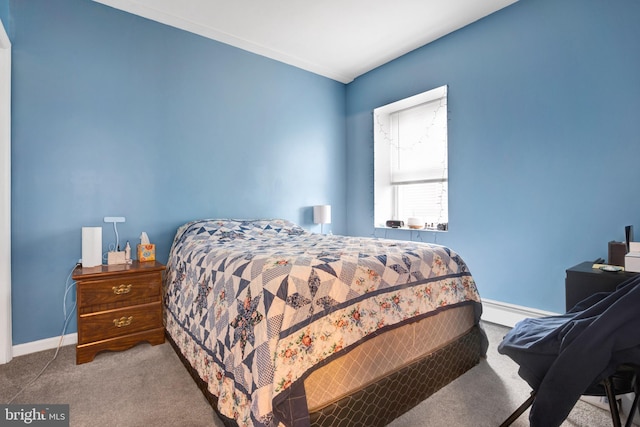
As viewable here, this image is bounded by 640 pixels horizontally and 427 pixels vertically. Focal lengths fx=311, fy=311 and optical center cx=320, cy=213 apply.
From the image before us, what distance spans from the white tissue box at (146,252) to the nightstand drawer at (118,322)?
45 centimetres

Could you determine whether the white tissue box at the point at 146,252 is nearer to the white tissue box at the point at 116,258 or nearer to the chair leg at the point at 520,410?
the white tissue box at the point at 116,258

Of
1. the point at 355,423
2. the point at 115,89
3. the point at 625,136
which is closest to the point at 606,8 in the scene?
the point at 625,136

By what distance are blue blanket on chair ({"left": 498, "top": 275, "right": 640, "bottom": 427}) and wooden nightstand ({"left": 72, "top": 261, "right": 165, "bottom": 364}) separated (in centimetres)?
237

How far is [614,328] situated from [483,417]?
817mm

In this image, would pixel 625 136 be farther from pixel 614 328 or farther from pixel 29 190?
pixel 29 190

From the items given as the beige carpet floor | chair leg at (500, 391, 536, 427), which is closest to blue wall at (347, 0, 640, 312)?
the beige carpet floor

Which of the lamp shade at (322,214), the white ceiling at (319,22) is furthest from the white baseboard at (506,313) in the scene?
the white ceiling at (319,22)

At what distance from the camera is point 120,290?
227 cm

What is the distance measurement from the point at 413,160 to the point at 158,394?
3471 millimetres

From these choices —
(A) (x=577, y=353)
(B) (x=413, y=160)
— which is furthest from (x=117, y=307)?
(B) (x=413, y=160)

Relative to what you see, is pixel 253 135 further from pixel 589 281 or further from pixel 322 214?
pixel 589 281

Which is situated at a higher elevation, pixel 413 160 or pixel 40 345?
pixel 413 160

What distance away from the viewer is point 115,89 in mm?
2713

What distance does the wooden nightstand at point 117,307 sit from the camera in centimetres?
214
